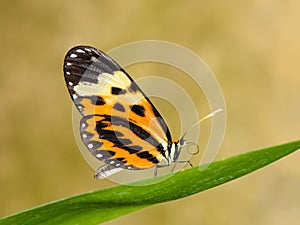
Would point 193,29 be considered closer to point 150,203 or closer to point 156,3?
point 156,3

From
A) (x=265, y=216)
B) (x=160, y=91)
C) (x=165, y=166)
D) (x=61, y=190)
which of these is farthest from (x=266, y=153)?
(x=61, y=190)

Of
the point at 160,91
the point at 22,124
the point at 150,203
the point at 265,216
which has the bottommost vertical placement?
the point at 265,216

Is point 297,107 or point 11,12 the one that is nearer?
point 297,107

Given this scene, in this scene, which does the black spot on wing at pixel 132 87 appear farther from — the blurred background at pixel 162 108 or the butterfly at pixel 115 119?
the blurred background at pixel 162 108

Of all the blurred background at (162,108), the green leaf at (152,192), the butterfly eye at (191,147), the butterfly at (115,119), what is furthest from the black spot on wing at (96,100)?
the blurred background at (162,108)

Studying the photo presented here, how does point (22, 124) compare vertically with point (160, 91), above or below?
below

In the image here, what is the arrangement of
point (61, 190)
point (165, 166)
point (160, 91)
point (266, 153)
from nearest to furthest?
point (266, 153) → point (165, 166) → point (160, 91) → point (61, 190)
